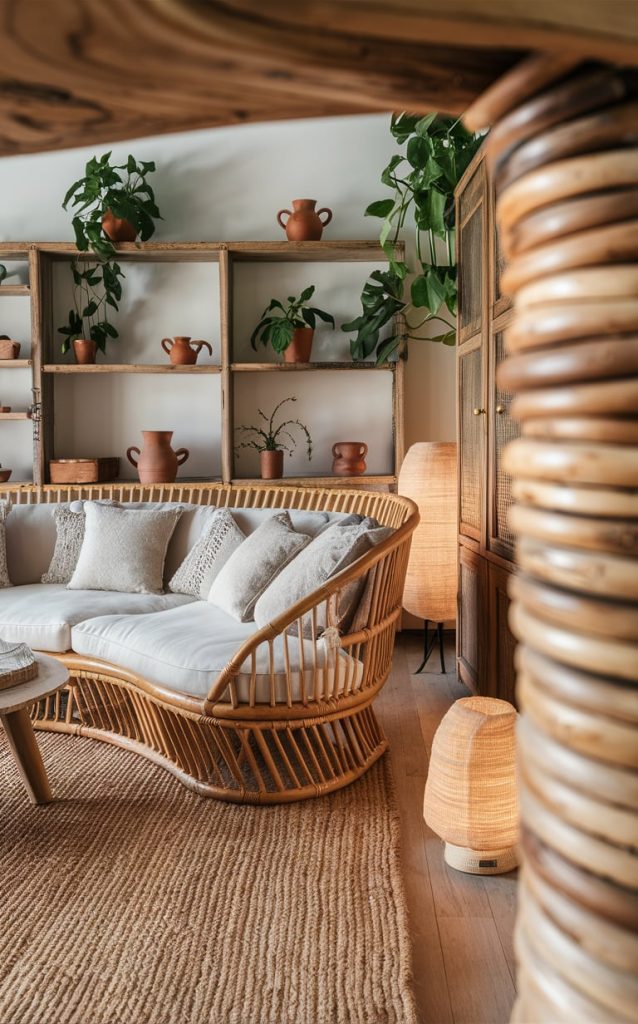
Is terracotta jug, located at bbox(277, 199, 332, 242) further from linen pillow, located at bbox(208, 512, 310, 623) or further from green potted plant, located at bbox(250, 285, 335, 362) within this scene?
linen pillow, located at bbox(208, 512, 310, 623)

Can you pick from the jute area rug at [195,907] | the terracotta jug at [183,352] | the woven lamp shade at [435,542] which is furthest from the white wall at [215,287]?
the jute area rug at [195,907]

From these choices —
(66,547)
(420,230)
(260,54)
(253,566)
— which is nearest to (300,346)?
(420,230)

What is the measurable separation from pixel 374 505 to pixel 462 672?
0.80 meters

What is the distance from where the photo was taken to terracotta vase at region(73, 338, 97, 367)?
14.8 feet

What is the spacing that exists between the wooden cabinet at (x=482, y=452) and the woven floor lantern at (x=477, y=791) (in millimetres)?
706

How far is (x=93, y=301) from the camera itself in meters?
4.70

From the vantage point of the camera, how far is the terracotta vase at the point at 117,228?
4.40 m

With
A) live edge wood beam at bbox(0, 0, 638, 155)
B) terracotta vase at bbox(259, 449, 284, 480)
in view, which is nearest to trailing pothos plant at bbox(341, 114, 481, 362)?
terracotta vase at bbox(259, 449, 284, 480)

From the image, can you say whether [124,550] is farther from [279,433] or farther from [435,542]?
[279,433]

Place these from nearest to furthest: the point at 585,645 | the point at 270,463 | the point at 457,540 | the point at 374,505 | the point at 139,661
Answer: the point at 585,645 < the point at 139,661 < the point at 374,505 < the point at 457,540 < the point at 270,463

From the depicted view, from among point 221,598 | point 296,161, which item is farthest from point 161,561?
point 296,161

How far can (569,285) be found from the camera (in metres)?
0.37

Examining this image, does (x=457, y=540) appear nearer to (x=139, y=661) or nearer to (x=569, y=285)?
(x=139, y=661)

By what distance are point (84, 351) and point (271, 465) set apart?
3.92ft
